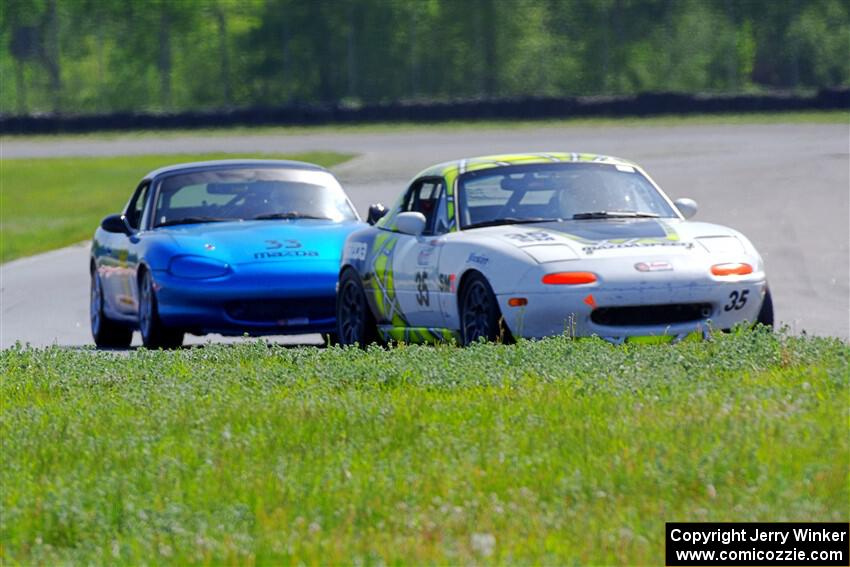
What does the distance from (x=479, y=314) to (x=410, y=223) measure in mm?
1170

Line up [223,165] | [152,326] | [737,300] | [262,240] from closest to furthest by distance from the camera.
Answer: [737,300] → [152,326] → [262,240] → [223,165]

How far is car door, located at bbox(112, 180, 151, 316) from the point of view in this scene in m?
13.4

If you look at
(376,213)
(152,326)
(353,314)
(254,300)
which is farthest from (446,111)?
(353,314)

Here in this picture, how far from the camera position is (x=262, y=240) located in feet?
42.4

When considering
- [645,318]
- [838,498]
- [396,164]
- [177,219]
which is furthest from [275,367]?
[396,164]

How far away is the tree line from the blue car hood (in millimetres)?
64793

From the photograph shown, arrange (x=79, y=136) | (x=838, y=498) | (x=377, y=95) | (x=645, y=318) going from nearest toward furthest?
(x=838, y=498) → (x=645, y=318) → (x=79, y=136) → (x=377, y=95)

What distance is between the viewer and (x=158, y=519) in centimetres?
539

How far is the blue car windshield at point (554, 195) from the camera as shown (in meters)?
11.1

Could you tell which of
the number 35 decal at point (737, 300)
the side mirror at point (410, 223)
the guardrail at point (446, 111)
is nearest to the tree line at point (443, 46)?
the guardrail at point (446, 111)

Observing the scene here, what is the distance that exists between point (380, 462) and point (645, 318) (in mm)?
4171

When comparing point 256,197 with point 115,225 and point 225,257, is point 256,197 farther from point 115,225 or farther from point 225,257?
point 225,257

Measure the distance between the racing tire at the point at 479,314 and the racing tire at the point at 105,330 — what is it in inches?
170

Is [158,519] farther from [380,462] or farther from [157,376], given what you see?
[157,376]
